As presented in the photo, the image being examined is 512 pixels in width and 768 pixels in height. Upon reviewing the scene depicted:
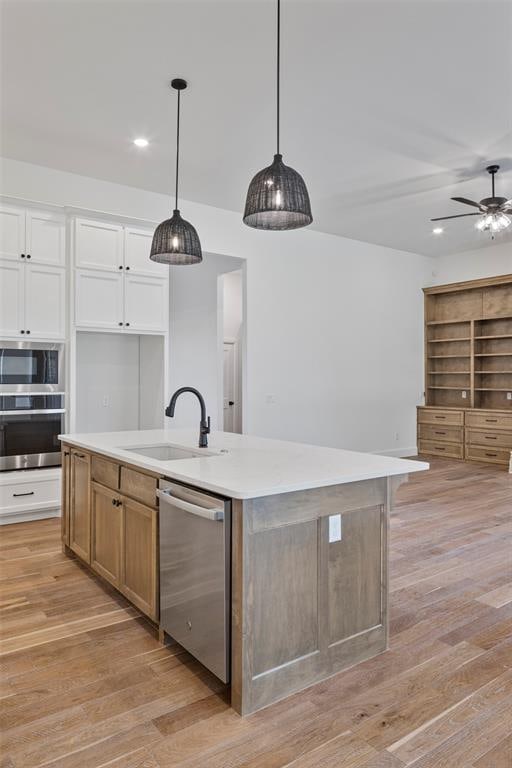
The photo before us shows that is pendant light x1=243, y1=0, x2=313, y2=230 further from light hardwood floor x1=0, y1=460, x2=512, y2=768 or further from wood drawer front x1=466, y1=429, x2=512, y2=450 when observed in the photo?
wood drawer front x1=466, y1=429, x2=512, y2=450

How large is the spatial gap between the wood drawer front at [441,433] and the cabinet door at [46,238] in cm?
612

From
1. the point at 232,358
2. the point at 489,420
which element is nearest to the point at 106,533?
the point at 232,358

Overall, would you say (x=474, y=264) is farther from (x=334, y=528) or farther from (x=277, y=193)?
(x=334, y=528)

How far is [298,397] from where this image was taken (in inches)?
271

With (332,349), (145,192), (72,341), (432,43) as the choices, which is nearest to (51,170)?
(145,192)

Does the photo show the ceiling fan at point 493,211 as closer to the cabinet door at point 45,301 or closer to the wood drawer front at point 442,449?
the wood drawer front at point 442,449

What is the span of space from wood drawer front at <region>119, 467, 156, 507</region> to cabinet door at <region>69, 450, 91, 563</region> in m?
0.60

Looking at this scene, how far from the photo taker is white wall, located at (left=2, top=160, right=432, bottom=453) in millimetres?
6090

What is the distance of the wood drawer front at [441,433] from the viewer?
794cm

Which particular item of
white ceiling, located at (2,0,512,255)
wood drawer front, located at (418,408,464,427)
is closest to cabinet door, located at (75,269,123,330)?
white ceiling, located at (2,0,512,255)

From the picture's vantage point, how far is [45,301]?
15.0ft

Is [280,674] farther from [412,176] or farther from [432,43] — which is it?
[412,176]

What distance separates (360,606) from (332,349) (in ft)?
17.2

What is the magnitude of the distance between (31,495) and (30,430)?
57 centimetres
